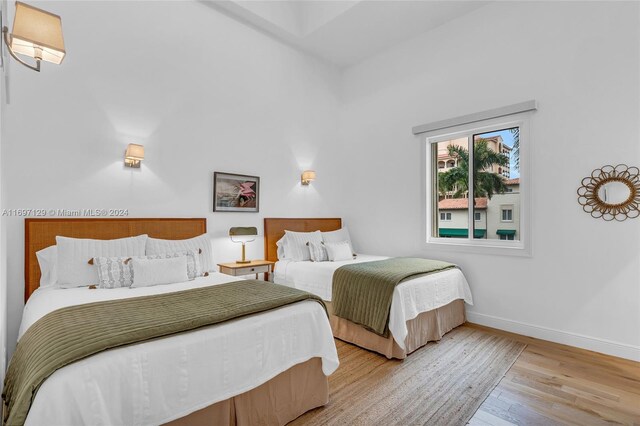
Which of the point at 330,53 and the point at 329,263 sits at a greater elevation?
the point at 330,53

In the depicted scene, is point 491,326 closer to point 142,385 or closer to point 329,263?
point 329,263

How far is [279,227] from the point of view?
14.3 ft

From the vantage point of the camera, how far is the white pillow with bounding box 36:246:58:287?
252 cm

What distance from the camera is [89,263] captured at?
8.28ft

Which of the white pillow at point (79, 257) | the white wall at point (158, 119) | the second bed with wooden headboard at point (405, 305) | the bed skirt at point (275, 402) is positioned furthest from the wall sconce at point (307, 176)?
the bed skirt at point (275, 402)

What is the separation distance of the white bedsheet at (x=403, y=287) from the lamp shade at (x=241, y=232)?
1.75ft

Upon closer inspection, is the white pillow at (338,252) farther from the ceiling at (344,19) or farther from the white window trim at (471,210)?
the ceiling at (344,19)

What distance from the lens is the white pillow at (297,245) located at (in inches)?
159

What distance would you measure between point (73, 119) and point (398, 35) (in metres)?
3.92

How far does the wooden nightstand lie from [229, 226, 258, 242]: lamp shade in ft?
1.03

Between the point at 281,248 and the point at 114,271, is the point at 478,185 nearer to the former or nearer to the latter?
the point at 281,248

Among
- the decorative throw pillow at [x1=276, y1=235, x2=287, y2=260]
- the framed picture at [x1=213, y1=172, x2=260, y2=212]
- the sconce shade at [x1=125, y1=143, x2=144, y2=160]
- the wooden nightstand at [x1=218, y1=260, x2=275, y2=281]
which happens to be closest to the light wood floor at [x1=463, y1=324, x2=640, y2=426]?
the wooden nightstand at [x1=218, y1=260, x2=275, y2=281]

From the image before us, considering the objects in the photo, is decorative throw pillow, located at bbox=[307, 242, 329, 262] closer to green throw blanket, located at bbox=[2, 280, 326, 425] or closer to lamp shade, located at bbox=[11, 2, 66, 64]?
green throw blanket, located at bbox=[2, 280, 326, 425]

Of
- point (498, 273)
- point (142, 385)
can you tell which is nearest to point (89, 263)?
point (142, 385)
